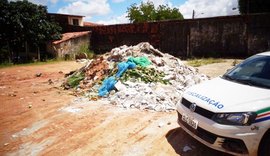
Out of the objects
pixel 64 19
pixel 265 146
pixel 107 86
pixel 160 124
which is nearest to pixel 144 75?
pixel 107 86

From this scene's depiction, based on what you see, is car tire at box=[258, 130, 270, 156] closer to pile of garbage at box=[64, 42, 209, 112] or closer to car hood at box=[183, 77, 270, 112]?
car hood at box=[183, 77, 270, 112]

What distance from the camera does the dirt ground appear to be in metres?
4.26

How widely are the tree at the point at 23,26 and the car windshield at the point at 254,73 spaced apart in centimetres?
1944

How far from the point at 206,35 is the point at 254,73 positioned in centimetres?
1401

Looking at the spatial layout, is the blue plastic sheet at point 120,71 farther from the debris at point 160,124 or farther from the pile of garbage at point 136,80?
the debris at point 160,124

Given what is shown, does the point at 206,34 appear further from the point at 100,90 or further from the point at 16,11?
the point at 16,11

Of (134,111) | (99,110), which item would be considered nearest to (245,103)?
(134,111)

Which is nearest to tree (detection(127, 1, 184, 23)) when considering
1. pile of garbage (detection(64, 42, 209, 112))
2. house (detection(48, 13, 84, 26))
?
house (detection(48, 13, 84, 26))

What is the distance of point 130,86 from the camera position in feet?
24.6

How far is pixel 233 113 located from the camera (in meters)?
3.19

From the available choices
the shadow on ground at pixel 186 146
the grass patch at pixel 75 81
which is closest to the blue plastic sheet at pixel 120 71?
the grass patch at pixel 75 81

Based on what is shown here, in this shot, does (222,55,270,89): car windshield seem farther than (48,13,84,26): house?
No

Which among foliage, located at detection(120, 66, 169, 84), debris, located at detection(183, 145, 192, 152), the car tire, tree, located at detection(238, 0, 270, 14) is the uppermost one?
tree, located at detection(238, 0, 270, 14)

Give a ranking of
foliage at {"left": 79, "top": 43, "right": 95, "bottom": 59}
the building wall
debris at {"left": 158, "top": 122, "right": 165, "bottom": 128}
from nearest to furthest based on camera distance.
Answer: debris at {"left": 158, "top": 122, "right": 165, "bottom": 128} → the building wall → foliage at {"left": 79, "top": 43, "right": 95, "bottom": 59}
